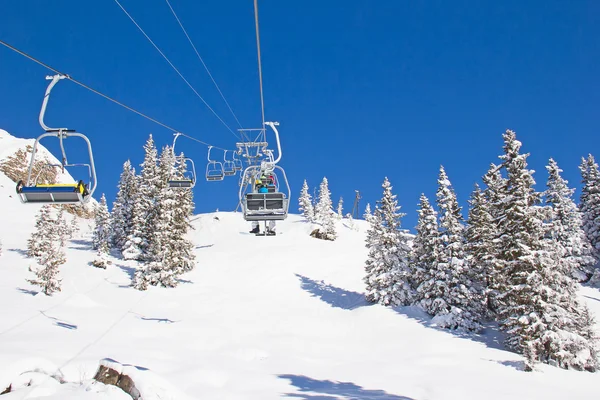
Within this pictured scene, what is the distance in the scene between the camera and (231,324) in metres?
33.7

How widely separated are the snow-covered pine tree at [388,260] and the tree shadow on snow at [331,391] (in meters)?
19.7

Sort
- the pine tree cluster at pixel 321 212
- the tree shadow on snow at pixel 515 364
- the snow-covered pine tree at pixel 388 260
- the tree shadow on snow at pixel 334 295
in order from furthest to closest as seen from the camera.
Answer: the pine tree cluster at pixel 321 212, the tree shadow on snow at pixel 334 295, the snow-covered pine tree at pixel 388 260, the tree shadow on snow at pixel 515 364

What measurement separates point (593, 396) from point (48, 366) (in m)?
23.1

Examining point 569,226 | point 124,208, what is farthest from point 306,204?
point 569,226

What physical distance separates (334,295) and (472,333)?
1755 cm

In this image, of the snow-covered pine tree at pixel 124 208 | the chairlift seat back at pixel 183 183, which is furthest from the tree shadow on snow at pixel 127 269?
the chairlift seat back at pixel 183 183

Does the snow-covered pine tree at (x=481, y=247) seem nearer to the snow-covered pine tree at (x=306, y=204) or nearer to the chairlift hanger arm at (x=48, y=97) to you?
the chairlift hanger arm at (x=48, y=97)

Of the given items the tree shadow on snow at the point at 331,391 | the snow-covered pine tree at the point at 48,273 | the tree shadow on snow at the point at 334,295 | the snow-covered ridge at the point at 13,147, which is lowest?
the tree shadow on snow at the point at 331,391

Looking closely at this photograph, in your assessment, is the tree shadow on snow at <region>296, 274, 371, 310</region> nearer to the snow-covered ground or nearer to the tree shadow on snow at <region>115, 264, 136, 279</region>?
the snow-covered ground

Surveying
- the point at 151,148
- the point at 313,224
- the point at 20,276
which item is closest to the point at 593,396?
the point at 20,276

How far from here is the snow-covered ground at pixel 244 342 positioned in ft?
53.6

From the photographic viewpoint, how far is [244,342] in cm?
2831

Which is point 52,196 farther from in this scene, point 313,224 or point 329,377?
point 313,224

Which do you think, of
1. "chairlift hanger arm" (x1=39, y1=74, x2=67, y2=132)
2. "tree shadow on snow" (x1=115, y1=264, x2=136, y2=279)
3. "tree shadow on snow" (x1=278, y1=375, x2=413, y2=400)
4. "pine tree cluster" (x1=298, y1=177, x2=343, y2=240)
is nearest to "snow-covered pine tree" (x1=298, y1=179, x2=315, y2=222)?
"pine tree cluster" (x1=298, y1=177, x2=343, y2=240)
